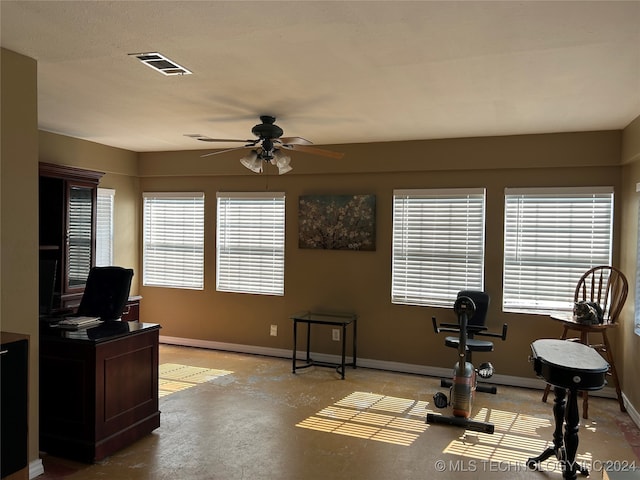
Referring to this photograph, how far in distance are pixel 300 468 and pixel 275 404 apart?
114 cm

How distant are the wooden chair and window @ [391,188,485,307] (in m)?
0.96

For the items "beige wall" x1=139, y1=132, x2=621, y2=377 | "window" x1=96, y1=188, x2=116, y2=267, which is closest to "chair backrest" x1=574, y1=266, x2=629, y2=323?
"beige wall" x1=139, y1=132, x2=621, y2=377

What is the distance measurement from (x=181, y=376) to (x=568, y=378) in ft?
12.1

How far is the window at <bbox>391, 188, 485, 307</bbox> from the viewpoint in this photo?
4.95m

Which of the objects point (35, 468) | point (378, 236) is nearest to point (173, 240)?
point (378, 236)

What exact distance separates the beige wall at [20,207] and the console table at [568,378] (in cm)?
310

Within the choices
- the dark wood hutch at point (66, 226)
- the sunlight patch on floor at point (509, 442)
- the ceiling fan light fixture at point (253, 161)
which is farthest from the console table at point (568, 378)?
the dark wood hutch at point (66, 226)

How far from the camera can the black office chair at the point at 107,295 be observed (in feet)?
12.3

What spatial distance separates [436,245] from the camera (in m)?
5.10

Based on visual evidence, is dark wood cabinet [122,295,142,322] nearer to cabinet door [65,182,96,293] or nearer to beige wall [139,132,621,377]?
beige wall [139,132,621,377]

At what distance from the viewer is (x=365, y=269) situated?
5340mm

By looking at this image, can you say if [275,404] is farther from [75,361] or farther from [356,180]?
[356,180]

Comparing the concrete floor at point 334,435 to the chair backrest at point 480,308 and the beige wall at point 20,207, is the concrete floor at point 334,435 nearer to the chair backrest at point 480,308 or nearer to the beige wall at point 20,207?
the chair backrest at point 480,308

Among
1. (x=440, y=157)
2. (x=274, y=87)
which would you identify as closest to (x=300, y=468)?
(x=274, y=87)
